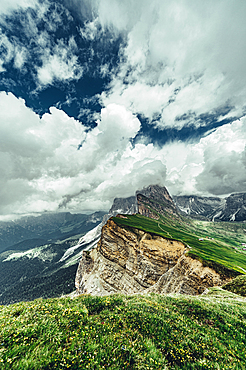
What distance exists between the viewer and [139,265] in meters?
72.5

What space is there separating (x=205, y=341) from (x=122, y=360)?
660 cm

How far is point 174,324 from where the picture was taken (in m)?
10.2

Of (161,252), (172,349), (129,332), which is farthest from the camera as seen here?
(161,252)

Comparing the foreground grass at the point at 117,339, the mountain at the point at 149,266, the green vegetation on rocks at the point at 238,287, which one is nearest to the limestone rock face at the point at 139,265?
the mountain at the point at 149,266

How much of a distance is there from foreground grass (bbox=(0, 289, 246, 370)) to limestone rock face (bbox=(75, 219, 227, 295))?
5054 centimetres

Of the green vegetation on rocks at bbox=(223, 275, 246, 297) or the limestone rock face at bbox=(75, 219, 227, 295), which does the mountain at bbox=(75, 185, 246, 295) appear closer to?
the limestone rock face at bbox=(75, 219, 227, 295)

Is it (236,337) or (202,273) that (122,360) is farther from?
(202,273)

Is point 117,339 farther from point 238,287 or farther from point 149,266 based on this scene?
point 149,266

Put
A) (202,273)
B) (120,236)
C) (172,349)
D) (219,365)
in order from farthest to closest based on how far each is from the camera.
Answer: (120,236)
(202,273)
(172,349)
(219,365)

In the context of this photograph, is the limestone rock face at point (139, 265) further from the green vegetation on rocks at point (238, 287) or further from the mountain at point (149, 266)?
the green vegetation on rocks at point (238, 287)

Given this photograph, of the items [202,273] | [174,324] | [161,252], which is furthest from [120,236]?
[174,324]

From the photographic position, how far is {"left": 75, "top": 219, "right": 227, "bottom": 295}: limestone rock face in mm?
55406

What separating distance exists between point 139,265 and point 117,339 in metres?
73.8

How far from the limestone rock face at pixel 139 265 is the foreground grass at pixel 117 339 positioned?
5054cm
